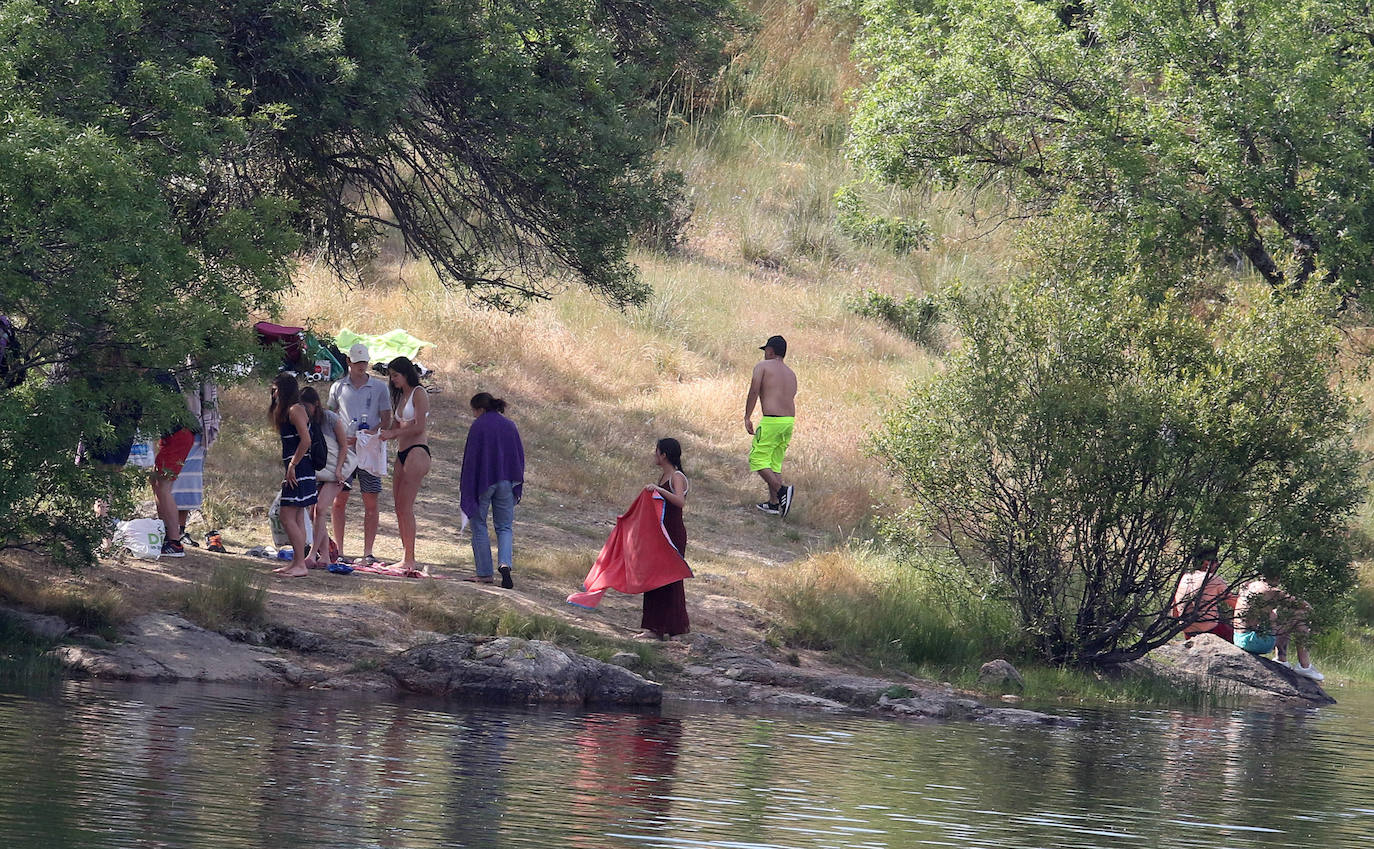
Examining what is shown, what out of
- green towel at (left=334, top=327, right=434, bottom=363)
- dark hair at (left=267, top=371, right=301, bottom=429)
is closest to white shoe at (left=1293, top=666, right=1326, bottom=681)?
dark hair at (left=267, top=371, right=301, bottom=429)

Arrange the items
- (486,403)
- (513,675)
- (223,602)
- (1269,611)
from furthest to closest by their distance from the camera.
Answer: (1269,611) < (486,403) < (223,602) < (513,675)

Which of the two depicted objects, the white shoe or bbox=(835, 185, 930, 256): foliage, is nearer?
the white shoe

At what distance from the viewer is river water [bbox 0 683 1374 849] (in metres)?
7.12

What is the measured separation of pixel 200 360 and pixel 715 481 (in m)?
10.6

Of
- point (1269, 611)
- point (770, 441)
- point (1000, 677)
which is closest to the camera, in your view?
point (1000, 677)

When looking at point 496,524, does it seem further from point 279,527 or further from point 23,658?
point 23,658

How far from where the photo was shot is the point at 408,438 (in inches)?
541

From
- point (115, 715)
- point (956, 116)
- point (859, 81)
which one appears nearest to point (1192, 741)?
point (115, 715)

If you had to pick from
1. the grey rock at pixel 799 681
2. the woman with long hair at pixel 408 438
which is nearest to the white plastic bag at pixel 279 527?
the woman with long hair at pixel 408 438

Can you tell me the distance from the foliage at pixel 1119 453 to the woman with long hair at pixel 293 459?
556 centimetres

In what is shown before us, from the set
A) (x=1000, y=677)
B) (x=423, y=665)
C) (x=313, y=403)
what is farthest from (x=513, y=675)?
(x=1000, y=677)

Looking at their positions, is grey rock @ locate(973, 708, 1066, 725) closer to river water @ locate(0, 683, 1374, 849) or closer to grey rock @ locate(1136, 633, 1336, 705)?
river water @ locate(0, 683, 1374, 849)

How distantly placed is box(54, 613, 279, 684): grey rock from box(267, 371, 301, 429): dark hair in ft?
6.35

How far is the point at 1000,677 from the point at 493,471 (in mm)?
5001
